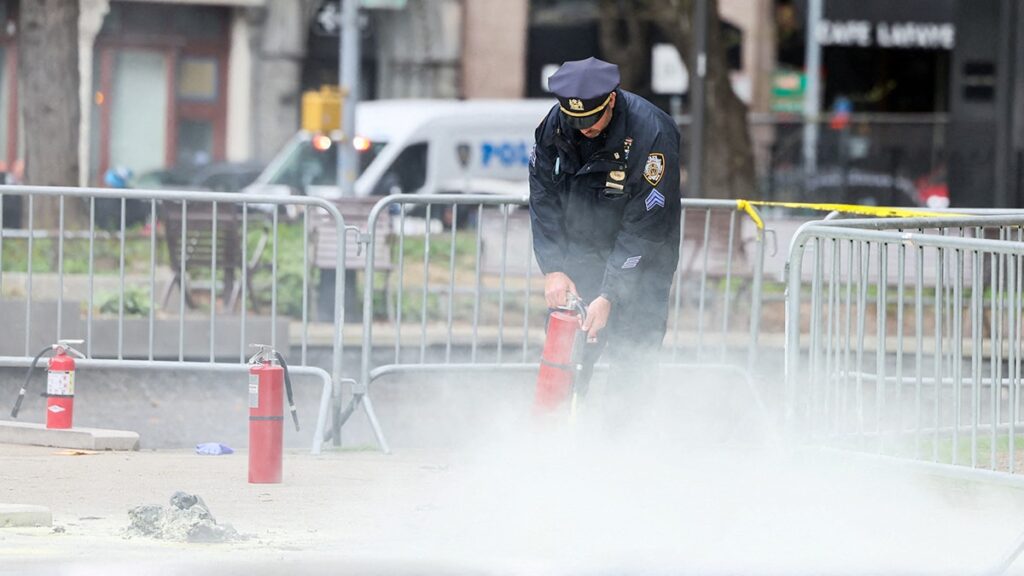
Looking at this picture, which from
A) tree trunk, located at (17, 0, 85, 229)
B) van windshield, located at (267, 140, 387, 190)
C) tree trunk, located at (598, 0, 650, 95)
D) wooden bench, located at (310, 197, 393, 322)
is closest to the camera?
wooden bench, located at (310, 197, 393, 322)

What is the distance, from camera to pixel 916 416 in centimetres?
671

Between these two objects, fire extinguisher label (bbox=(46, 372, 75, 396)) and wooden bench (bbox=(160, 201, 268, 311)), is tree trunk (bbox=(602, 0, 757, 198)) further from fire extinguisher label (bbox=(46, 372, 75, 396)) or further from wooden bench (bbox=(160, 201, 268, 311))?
fire extinguisher label (bbox=(46, 372, 75, 396))

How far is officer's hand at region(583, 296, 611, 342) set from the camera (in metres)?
7.11

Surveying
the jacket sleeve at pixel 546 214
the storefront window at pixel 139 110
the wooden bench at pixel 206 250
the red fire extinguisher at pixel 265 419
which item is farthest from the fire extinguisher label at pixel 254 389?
the storefront window at pixel 139 110

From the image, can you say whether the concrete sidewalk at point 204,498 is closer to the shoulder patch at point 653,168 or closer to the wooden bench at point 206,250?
the shoulder patch at point 653,168

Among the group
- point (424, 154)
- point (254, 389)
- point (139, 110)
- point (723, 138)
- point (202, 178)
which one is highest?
point (139, 110)

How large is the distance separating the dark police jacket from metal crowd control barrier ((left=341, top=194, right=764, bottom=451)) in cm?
178

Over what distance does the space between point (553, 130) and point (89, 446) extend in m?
2.72

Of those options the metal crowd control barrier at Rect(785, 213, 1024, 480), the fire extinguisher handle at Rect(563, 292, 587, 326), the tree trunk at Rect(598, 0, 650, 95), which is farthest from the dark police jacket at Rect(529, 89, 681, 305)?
the tree trunk at Rect(598, 0, 650, 95)

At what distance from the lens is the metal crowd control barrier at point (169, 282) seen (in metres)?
9.02

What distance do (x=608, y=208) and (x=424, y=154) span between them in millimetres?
17140

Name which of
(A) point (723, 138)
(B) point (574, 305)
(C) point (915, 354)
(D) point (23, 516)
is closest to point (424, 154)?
(A) point (723, 138)

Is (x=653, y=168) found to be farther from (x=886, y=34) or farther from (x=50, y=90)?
(x=886, y=34)

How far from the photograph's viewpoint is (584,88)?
22.2 ft
